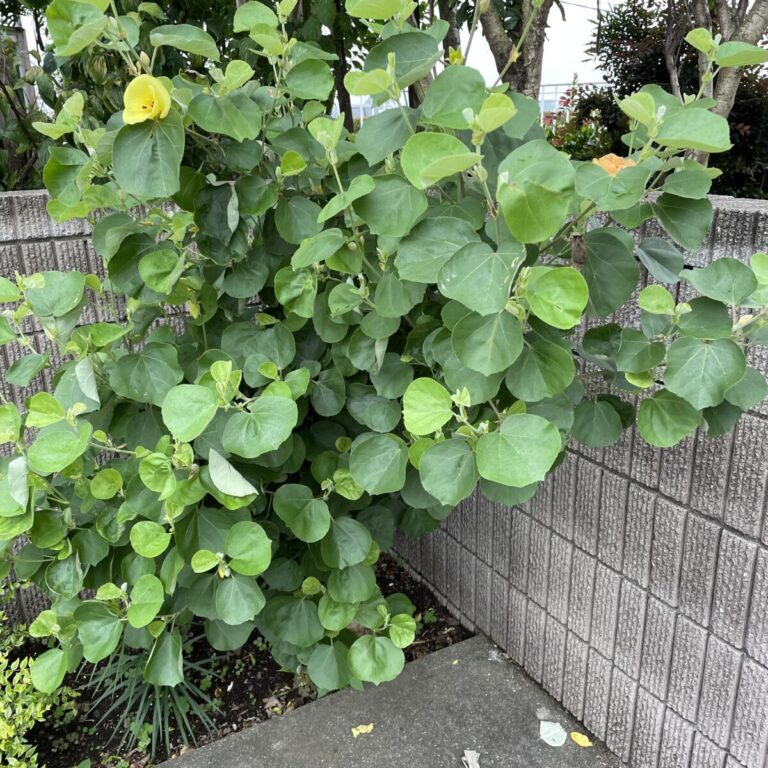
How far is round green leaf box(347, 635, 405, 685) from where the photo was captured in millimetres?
1610

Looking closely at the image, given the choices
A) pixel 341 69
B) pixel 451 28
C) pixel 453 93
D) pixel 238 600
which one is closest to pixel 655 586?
pixel 238 600

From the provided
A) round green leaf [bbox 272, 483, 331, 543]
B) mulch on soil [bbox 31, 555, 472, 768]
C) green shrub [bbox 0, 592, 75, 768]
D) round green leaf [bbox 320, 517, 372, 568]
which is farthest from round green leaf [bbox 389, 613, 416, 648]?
green shrub [bbox 0, 592, 75, 768]

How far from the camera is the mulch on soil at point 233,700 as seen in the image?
76.8 inches

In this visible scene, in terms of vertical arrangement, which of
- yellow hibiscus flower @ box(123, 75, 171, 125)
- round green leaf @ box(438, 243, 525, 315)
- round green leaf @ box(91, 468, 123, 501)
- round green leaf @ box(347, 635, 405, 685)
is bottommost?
round green leaf @ box(347, 635, 405, 685)

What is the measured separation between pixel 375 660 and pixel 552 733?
68 centimetres

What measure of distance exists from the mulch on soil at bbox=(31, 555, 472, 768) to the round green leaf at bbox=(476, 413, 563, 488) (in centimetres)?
140

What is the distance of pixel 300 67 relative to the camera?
1351 mm

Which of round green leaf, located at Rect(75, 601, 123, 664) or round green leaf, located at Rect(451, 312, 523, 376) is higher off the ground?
round green leaf, located at Rect(451, 312, 523, 376)

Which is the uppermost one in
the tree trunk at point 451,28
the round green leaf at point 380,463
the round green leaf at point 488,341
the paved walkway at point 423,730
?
the tree trunk at point 451,28

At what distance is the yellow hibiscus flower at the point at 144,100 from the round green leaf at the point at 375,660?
124 cm

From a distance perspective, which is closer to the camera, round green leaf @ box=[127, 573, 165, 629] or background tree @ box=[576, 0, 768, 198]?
round green leaf @ box=[127, 573, 165, 629]

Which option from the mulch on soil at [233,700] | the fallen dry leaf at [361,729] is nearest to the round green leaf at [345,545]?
the fallen dry leaf at [361,729]

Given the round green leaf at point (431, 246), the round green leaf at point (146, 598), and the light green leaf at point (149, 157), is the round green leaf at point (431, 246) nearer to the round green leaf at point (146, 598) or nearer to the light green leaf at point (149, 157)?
the light green leaf at point (149, 157)

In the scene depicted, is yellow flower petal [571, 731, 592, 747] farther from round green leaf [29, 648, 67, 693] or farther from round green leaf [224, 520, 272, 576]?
round green leaf [29, 648, 67, 693]
